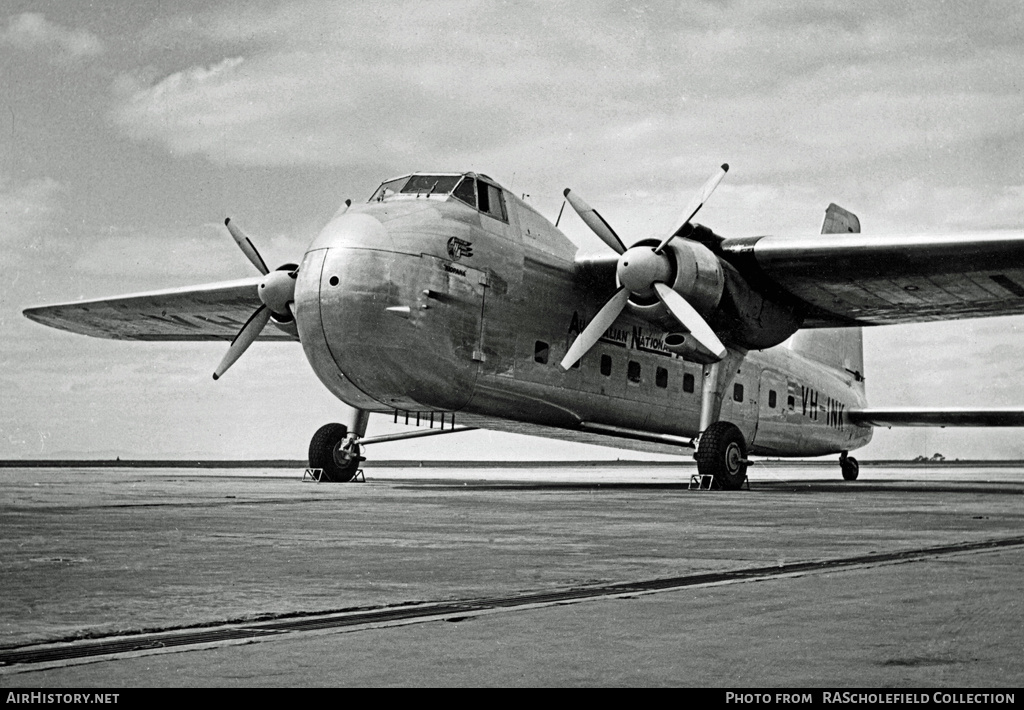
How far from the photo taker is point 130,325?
27391 millimetres

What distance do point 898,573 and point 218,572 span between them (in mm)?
3426

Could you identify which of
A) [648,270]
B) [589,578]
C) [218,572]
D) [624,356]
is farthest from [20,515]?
[624,356]

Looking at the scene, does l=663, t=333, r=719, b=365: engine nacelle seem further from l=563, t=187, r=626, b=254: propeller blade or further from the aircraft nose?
the aircraft nose

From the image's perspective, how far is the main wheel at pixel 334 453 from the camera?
20656 mm

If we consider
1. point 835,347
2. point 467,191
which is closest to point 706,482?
point 467,191

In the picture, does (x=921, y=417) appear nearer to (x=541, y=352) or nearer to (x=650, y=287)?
(x=650, y=287)

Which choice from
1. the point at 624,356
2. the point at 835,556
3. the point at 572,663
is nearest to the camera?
the point at 572,663

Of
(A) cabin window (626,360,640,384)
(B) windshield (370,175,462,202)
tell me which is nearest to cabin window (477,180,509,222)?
(B) windshield (370,175,462,202)

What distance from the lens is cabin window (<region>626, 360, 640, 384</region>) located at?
21.0m

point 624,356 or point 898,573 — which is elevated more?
point 624,356

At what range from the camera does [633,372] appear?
69.2ft

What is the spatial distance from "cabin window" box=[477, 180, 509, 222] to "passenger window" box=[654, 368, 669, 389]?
17.3 feet

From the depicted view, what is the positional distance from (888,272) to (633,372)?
16.5 ft

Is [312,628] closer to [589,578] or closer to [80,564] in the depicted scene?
[589,578]
